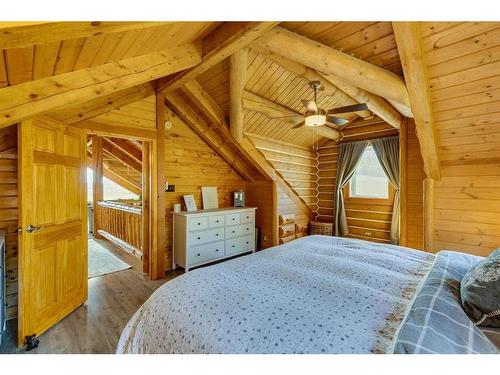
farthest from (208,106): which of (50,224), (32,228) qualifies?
(32,228)

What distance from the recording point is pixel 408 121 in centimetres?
365

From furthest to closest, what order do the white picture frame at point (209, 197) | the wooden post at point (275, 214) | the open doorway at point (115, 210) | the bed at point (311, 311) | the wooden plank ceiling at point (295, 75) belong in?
1. the wooden post at point (275, 214)
2. the white picture frame at point (209, 197)
3. the open doorway at point (115, 210)
4. the wooden plank ceiling at point (295, 75)
5. the bed at point (311, 311)

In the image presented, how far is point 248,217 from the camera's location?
14.6 ft

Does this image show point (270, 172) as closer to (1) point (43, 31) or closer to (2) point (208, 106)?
(2) point (208, 106)

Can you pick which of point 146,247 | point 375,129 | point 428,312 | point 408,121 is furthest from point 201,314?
point 375,129

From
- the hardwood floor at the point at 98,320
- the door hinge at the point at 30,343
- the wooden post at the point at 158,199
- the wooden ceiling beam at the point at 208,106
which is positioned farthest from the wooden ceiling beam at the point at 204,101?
the door hinge at the point at 30,343

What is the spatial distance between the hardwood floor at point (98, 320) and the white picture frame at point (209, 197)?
4.28ft

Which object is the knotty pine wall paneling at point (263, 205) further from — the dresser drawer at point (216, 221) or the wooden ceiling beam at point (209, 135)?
the dresser drawer at point (216, 221)

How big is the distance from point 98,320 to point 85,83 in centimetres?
A: 218

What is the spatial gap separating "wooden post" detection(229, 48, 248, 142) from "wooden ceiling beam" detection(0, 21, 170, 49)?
56.2 inches

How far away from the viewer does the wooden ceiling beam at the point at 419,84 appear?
1.80 meters

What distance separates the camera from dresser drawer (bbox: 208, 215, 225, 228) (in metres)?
3.79

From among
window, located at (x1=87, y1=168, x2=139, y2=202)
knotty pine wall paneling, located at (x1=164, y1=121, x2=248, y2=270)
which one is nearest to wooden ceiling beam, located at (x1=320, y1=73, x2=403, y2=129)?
knotty pine wall paneling, located at (x1=164, y1=121, x2=248, y2=270)
